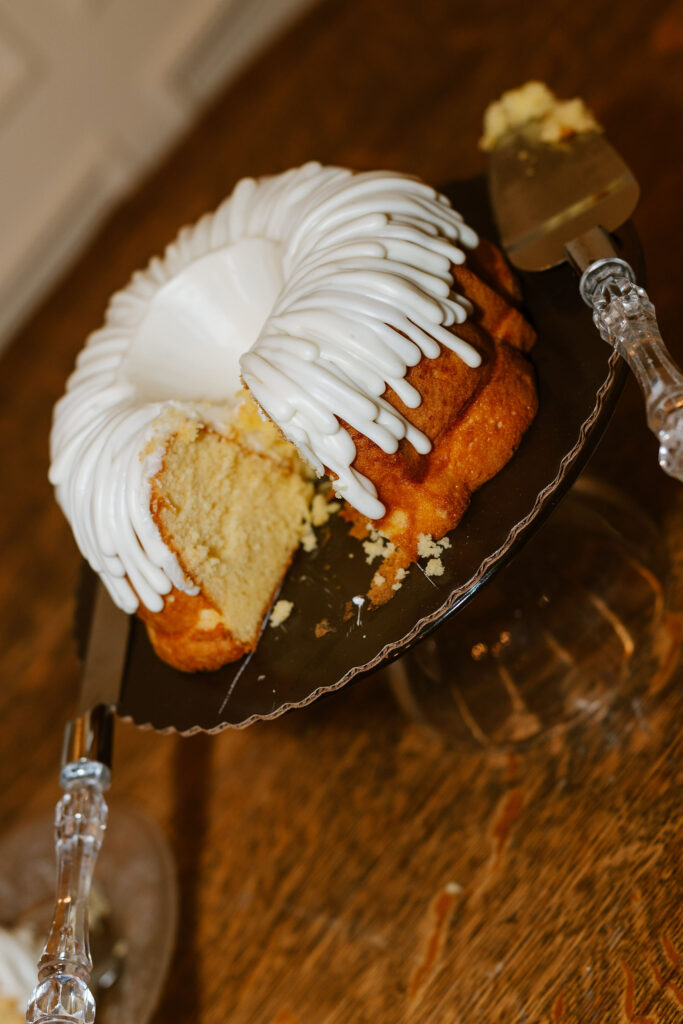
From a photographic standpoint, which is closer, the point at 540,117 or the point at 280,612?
the point at 280,612

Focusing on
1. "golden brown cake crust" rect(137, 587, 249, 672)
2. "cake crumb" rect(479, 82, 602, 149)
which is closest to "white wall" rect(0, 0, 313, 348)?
→ "cake crumb" rect(479, 82, 602, 149)

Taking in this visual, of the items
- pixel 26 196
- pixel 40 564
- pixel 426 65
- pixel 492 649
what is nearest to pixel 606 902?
pixel 492 649

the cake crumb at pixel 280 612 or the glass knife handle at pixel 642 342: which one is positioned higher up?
the glass knife handle at pixel 642 342

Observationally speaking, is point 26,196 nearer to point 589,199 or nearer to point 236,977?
point 589,199

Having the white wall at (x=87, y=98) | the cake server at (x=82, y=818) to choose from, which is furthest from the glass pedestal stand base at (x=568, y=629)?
the white wall at (x=87, y=98)

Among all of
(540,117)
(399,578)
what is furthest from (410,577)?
(540,117)

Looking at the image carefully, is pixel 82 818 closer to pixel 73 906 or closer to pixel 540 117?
pixel 73 906

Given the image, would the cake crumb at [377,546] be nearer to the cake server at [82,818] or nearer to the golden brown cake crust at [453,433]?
the golden brown cake crust at [453,433]
